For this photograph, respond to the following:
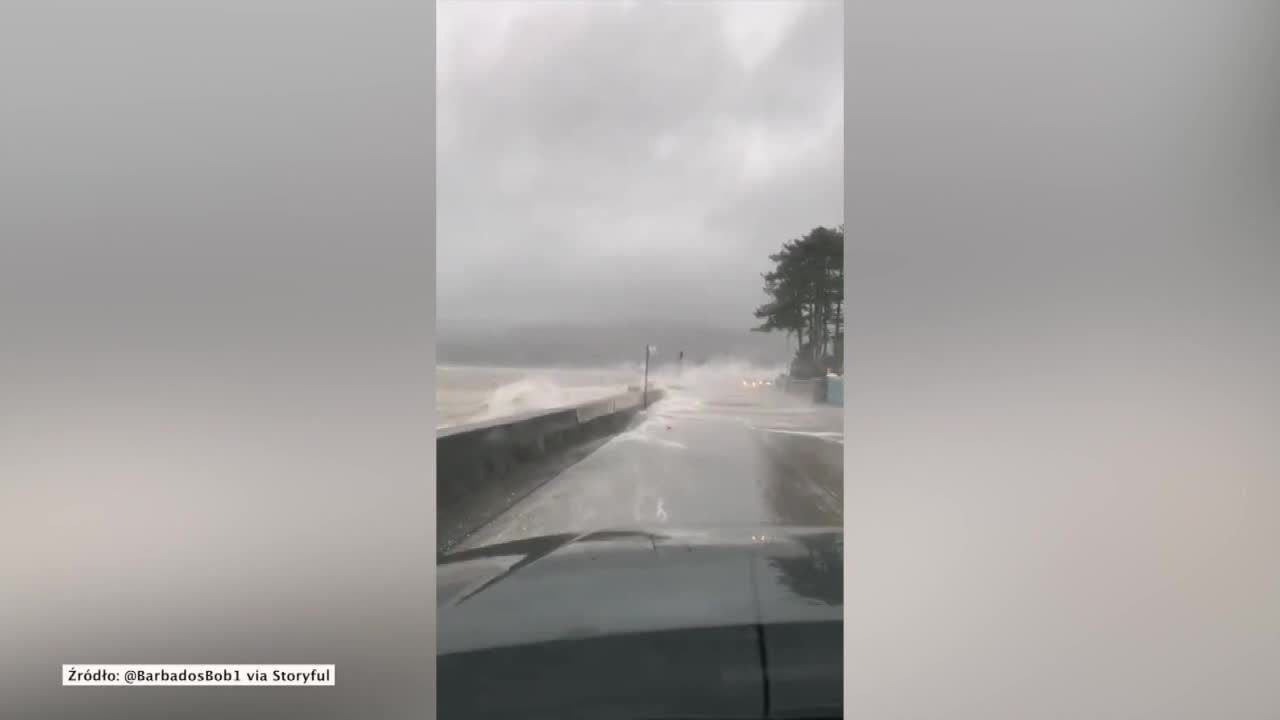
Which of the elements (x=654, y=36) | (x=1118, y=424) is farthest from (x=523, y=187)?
(x=1118, y=424)

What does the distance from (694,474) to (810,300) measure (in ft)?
1.71

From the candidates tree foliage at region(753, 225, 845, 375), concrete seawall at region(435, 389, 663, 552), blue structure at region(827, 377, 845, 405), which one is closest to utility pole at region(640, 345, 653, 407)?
concrete seawall at region(435, 389, 663, 552)

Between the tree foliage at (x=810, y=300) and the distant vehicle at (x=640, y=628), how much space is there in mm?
442

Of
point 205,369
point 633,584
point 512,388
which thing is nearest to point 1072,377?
point 633,584

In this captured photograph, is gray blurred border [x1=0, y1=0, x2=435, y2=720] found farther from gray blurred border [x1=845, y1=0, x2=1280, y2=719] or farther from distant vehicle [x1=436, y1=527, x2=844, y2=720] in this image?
gray blurred border [x1=845, y1=0, x2=1280, y2=719]

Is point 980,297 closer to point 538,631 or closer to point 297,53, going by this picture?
point 538,631

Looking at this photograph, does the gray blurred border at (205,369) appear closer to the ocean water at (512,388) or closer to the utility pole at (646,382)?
the ocean water at (512,388)

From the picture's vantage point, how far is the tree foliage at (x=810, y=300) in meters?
1.21

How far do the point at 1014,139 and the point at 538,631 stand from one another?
5.17 ft

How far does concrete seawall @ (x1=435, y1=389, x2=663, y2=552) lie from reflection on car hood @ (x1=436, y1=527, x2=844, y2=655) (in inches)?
3.7

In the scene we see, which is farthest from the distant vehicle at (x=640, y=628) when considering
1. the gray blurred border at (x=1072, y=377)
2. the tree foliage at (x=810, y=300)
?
the tree foliage at (x=810, y=300)

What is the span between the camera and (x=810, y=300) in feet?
4.00

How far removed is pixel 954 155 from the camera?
1.18 metres

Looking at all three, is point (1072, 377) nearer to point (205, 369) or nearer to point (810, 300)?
point (810, 300)
